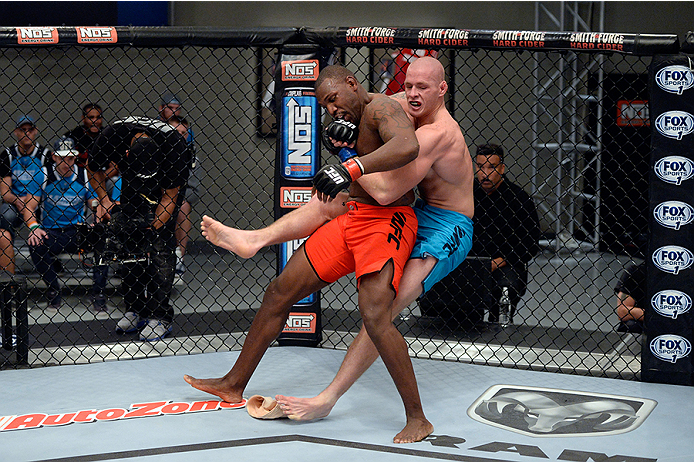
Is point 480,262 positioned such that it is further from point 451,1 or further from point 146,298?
point 451,1

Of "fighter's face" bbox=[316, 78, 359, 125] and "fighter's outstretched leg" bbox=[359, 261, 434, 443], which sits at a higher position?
"fighter's face" bbox=[316, 78, 359, 125]

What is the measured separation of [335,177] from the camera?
7.35 feet

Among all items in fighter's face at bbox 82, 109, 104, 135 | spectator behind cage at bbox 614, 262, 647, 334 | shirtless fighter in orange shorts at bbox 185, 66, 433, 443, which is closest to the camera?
shirtless fighter in orange shorts at bbox 185, 66, 433, 443

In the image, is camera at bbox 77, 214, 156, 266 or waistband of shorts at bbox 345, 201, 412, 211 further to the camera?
camera at bbox 77, 214, 156, 266

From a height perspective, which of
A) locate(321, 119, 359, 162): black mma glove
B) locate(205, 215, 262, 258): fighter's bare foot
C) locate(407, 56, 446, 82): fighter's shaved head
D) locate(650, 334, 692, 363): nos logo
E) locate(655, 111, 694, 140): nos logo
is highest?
locate(407, 56, 446, 82): fighter's shaved head

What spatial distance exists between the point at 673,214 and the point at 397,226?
1320 mm

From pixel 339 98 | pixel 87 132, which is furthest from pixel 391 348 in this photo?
pixel 87 132

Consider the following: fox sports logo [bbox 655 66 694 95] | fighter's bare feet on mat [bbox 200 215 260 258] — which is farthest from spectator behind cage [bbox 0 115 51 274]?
fox sports logo [bbox 655 66 694 95]

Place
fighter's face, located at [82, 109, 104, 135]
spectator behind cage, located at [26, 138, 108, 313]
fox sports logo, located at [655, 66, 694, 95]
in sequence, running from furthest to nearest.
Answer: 1. fighter's face, located at [82, 109, 104, 135]
2. spectator behind cage, located at [26, 138, 108, 313]
3. fox sports logo, located at [655, 66, 694, 95]

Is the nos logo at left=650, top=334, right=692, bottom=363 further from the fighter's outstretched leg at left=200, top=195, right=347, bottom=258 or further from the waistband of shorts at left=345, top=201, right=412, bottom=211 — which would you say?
the fighter's outstretched leg at left=200, top=195, right=347, bottom=258

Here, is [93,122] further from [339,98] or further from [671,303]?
[671,303]

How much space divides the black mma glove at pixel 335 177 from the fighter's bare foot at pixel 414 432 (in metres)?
0.87

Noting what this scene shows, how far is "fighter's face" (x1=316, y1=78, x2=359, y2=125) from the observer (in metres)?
2.45

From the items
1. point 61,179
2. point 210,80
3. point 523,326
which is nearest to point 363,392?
point 523,326
